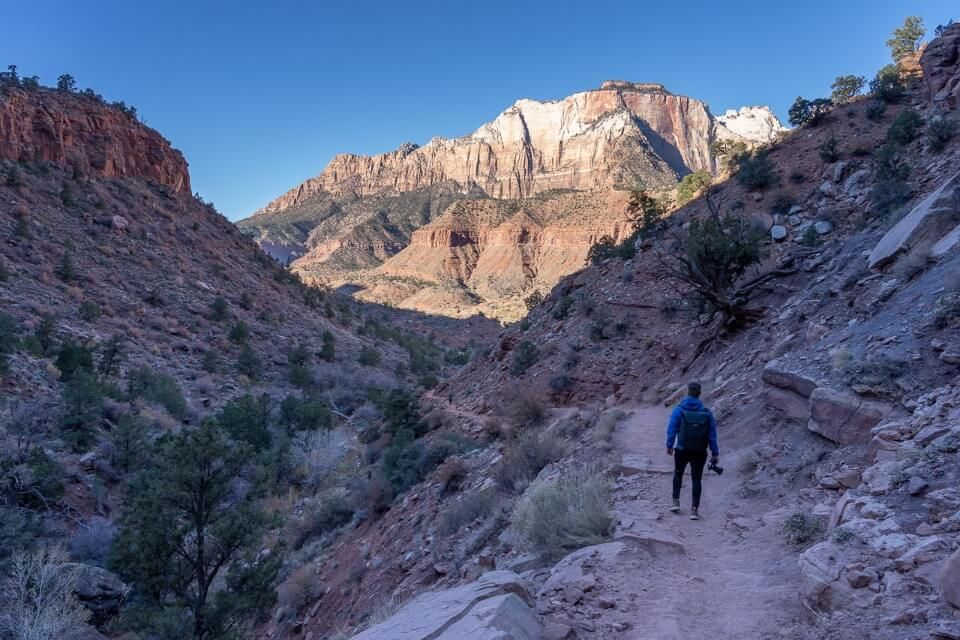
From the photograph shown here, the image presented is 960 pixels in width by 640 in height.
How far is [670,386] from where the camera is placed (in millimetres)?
14242

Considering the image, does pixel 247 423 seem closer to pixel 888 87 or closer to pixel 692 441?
pixel 692 441

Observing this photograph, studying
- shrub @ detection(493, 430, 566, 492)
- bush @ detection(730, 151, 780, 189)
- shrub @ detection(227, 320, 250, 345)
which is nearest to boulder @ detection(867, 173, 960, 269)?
shrub @ detection(493, 430, 566, 492)

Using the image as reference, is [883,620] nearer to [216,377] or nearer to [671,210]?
[671,210]

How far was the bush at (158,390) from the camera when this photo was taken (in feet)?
75.6

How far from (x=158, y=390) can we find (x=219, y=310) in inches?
482

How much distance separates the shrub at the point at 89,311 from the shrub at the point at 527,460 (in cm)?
2569

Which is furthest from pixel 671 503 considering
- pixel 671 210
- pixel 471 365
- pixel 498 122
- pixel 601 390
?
pixel 498 122

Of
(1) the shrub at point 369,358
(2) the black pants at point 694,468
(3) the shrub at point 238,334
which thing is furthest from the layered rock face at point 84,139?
(2) the black pants at point 694,468

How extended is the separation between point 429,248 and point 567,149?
227ft

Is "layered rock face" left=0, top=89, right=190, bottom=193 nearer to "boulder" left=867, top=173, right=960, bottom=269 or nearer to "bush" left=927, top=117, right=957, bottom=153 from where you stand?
"boulder" left=867, top=173, right=960, bottom=269

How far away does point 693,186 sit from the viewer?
25438 mm

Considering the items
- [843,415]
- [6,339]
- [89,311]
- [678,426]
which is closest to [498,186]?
[89,311]

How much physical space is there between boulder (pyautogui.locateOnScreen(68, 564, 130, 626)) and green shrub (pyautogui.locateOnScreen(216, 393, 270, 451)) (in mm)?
9409

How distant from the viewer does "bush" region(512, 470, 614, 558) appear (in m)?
5.79
